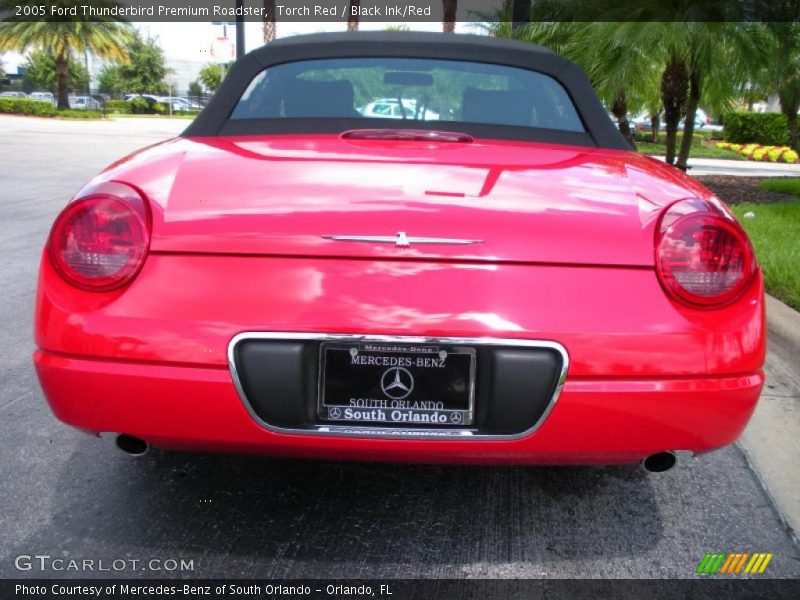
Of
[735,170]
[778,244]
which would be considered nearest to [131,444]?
[778,244]

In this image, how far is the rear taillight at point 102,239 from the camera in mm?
1957

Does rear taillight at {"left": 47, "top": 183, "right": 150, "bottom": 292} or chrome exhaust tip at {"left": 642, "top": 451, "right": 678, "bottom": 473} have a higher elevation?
rear taillight at {"left": 47, "top": 183, "right": 150, "bottom": 292}

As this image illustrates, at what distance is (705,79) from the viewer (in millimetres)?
11953

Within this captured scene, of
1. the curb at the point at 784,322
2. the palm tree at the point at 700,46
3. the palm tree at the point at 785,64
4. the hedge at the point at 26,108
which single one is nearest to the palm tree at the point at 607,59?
the palm tree at the point at 700,46

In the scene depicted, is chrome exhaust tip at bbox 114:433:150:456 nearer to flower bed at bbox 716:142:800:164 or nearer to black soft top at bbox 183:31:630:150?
black soft top at bbox 183:31:630:150

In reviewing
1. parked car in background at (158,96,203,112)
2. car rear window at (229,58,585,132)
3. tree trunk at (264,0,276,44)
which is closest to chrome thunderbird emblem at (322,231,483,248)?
car rear window at (229,58,585,132)

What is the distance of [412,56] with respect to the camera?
3.08 metres

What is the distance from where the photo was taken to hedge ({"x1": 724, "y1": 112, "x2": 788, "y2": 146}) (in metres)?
32.4

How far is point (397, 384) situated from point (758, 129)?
115 ft

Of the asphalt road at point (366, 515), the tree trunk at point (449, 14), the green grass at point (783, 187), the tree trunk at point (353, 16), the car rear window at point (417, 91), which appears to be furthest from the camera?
the tree trunk at point (353, 16)

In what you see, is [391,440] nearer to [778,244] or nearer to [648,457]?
[648,457]
